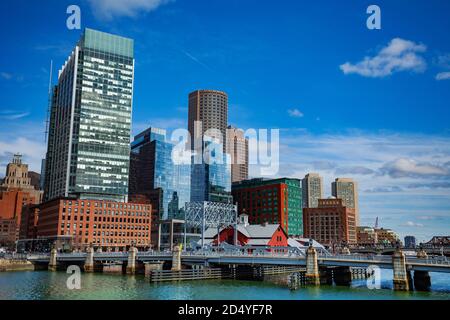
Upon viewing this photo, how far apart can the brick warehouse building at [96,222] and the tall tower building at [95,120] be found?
8601 millimetres

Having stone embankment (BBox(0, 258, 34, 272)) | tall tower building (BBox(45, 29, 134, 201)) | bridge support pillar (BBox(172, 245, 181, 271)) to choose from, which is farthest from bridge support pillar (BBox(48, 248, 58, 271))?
tall tower building (BBox(45, 29, 134, 201))

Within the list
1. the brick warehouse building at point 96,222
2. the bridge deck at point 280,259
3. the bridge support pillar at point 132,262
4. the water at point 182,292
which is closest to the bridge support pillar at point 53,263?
the bridge deck at point 280,259

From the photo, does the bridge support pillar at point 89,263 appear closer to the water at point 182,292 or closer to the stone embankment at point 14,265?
the stone embankment at point 14,265

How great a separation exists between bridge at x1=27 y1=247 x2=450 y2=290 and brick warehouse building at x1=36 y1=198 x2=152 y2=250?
154ft

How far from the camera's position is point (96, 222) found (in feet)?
525

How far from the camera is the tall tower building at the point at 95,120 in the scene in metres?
170

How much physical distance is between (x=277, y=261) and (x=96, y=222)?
104 metres

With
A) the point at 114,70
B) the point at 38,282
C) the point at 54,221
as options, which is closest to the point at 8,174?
the point at 54,221

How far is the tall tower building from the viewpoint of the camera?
16988 centimetres

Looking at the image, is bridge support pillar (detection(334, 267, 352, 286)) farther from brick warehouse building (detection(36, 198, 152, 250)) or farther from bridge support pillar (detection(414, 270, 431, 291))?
brick warehouse building (detection(36, 198, 152, 250))

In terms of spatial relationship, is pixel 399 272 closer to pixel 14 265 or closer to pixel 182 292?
pixel 182 292
